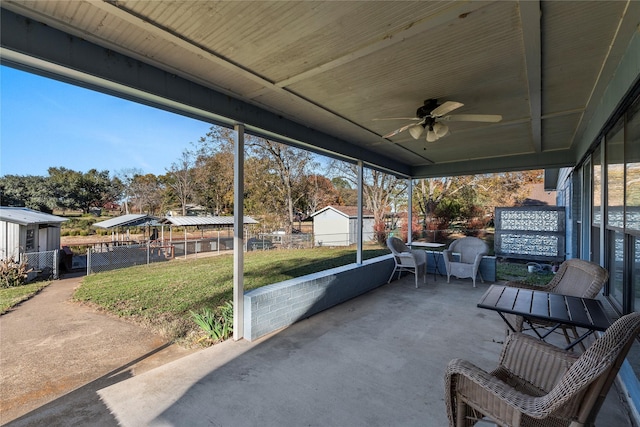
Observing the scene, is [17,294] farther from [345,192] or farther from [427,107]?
[345,192]

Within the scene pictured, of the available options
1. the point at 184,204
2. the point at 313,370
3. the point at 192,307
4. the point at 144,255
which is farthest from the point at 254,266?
the point at 184,204

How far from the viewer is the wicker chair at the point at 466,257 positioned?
217 inches

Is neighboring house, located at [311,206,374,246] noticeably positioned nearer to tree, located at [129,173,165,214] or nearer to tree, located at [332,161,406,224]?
tree, located at [332,161,406,224]

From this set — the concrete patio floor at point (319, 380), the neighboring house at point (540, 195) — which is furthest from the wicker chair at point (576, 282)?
the neighboring house at point (540, 195)

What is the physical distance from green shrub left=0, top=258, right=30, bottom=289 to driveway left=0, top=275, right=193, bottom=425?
3.25 meters

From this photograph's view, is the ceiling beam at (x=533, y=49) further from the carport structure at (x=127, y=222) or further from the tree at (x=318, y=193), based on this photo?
the tree at (x=318, y=193)

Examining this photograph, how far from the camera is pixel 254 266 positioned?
30.1 ft

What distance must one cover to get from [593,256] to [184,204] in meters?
23.4

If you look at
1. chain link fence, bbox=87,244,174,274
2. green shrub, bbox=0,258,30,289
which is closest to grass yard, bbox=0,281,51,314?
green shrub, bbox=0,258,30,289

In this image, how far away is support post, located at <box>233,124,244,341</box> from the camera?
128 inches

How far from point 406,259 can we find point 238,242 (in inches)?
145

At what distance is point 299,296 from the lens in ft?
12.5

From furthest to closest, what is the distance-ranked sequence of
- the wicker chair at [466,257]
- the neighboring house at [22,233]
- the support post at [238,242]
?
the neighboring house at [22,233] → the wicker chair at [466,257] → the support post at [238,242]

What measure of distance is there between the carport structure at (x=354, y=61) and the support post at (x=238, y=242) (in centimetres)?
2
